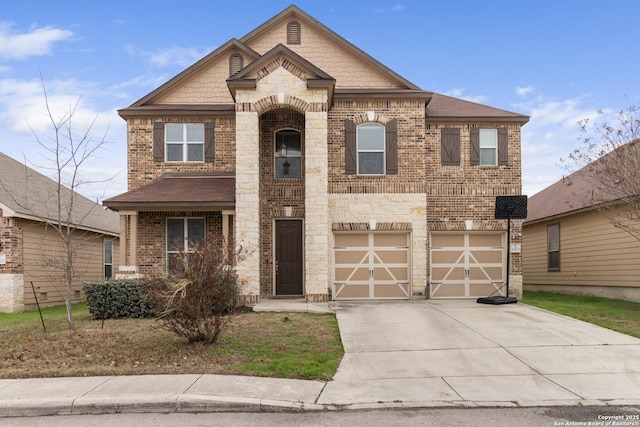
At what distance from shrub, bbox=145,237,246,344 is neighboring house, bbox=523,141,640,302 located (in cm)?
1204

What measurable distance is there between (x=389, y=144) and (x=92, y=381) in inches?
465

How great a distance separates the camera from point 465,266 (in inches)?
721

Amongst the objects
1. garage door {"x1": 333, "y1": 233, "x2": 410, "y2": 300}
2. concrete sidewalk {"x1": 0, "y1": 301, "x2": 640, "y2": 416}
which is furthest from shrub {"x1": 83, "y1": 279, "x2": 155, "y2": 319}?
garage door {"x1": 333, "y1": 233, "x2": 410, "y2": 300}

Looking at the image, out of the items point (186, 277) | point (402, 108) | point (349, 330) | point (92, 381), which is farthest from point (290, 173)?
point (92, 381)

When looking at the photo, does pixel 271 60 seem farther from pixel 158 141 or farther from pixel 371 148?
pixel 158 141

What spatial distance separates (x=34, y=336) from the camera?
1155 cm

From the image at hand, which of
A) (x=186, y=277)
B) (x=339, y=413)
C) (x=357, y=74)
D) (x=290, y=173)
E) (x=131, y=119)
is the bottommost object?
(x=339, y=413)

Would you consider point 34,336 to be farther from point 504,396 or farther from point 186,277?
point 504,396

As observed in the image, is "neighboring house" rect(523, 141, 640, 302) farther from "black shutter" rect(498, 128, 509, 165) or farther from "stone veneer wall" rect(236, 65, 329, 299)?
"stone veneer wall" rect(236, 65, 329, 299)

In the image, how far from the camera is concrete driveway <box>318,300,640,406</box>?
25.3 ft

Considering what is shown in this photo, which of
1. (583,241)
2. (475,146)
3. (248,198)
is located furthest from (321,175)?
(583,241)

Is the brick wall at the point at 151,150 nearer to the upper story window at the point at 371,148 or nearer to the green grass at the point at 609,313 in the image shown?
the upper story window at the point at 371,148

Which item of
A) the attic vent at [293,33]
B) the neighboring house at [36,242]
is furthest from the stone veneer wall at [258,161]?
the neighboring house at [36,242]

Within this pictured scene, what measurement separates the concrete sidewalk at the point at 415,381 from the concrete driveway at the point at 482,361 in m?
0.02
